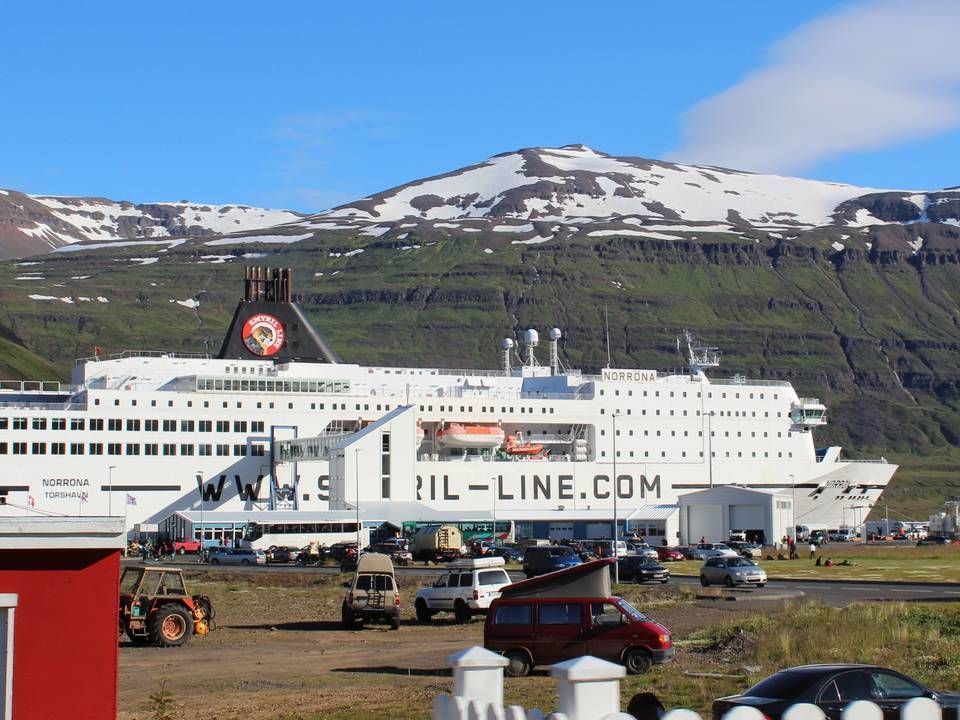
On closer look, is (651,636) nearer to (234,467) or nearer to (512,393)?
(234,467)

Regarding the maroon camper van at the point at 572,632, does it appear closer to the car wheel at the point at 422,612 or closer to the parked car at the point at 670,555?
the car wheel at the point at 422,612

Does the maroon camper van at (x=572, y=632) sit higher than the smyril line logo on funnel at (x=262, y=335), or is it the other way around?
the smyril line logo on funnel at (x=262, y=335)

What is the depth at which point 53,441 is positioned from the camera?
222 feet

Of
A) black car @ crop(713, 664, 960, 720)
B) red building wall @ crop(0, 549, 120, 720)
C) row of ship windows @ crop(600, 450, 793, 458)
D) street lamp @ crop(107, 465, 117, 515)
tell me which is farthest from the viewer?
row of ship windows @ crop(600, 450, 793, 458)

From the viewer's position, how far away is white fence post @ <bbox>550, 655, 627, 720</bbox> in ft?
22.5

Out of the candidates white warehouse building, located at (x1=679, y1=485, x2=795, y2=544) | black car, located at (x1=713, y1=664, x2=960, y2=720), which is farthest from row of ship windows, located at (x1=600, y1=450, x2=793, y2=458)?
black car, located at (x1=713, y1=664, x2=960, y2=720)

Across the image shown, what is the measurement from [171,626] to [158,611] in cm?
45

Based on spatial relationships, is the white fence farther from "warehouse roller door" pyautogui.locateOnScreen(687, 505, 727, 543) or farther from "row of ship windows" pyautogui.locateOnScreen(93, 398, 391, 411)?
"warehouse roller door" pyautogui.locateOnScreen(687, 505, 727, 543)

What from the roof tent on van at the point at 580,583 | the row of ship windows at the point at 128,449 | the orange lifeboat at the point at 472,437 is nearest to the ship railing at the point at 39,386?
the row of ship windows at the point at 128,449

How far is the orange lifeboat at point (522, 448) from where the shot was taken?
254 ft

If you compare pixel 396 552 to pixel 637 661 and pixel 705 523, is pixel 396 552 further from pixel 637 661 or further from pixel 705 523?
pixel 637 661

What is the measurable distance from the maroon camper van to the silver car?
57.2 feet

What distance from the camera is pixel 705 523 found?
237 ft

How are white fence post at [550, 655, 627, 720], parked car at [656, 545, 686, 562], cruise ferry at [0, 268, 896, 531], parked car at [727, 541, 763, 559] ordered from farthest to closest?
1. cruise ferry at [0, 268, 896, 531]
2. parked car at [656, 545, 686, 562]
3. parked car at [727, 541, 763, 559]
4. white fence post at [550, 655, 627, 720]
